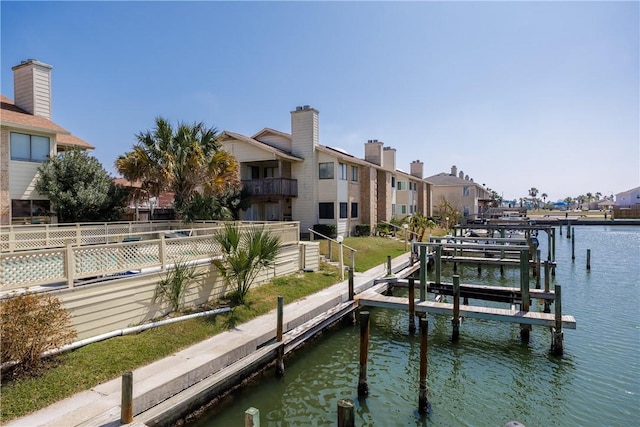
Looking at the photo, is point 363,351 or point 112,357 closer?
point 112,357

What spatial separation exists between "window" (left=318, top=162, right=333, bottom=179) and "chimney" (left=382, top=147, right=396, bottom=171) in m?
15.1

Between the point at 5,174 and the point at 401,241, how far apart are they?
26.7m

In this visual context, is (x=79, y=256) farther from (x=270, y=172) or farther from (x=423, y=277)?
(x=270, y=172)

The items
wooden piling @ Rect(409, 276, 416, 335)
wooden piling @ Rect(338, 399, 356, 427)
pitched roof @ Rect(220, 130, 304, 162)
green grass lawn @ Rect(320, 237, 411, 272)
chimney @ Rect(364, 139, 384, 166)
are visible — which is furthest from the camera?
chimney @ Rect(364, 139, 384, 166)

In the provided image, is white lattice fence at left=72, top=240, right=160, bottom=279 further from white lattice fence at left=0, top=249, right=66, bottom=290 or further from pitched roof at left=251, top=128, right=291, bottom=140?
pitched roof at left=251, top=128, right=291, bottom=140

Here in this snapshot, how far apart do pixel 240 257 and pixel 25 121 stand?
47.6 feet

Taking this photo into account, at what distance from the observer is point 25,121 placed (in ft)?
59.3

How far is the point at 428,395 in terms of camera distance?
912 cm

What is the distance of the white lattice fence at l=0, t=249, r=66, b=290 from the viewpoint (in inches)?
300

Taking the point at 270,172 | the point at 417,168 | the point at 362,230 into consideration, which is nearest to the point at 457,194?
the point at 417,168

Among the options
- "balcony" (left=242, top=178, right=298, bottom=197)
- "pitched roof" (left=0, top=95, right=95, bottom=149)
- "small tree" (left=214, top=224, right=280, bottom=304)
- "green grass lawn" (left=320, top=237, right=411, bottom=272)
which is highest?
"pitched roof" (left=0, top=95, right=95, bottom=149)

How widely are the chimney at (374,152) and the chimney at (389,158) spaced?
19.0 feet

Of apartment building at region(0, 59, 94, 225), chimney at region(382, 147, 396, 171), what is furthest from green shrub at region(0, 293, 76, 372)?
chimney at region(382, 147, 396, 171)

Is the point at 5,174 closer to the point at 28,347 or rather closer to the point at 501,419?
the point at 28,347
